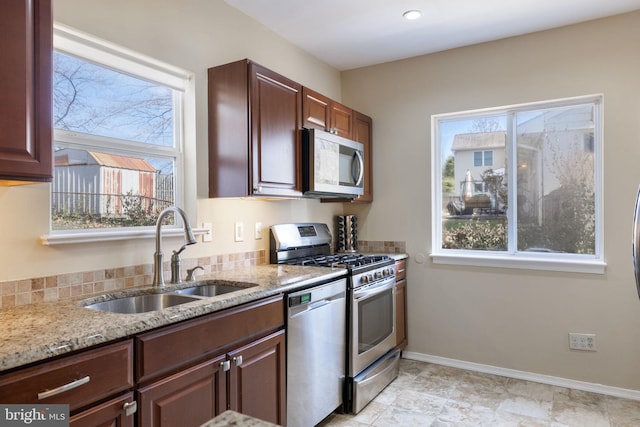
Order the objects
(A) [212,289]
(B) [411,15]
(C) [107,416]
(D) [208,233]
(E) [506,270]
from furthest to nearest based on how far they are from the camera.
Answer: (E) [506,270]
(B) [411,15]
(D) [208,233]
(A) [212,289]
(C) [107,416]

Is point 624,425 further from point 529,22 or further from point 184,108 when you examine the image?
point 184,108

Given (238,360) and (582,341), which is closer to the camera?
(238,360)

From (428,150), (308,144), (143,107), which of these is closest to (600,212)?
(428,150)

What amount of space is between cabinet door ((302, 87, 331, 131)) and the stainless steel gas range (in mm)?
780

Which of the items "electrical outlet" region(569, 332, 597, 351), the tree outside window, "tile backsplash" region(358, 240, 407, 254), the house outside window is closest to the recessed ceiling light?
the house outside window

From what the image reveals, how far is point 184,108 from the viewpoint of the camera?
2.43 meters

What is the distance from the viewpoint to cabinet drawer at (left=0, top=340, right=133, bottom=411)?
1062 millimetres

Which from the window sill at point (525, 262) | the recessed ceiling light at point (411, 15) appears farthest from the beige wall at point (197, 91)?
the window sill at point (525, 262)

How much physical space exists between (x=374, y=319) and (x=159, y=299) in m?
1.53

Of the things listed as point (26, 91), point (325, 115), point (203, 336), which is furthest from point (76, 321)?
point (325, 115)

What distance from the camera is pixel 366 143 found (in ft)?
12.0

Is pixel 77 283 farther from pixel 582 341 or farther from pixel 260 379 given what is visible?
pixel 582 341

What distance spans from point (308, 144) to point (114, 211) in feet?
4.18

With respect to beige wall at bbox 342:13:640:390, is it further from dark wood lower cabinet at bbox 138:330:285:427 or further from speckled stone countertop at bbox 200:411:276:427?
speckled stone countertop at bbox 200:411:276:427
